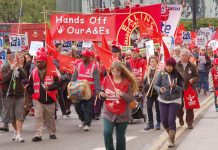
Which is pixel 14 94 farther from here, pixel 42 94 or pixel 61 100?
pixel 61 100


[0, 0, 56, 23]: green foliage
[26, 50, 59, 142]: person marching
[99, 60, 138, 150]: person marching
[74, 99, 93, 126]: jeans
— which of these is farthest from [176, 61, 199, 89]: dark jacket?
[0, 0, 56, 23]: green foliage

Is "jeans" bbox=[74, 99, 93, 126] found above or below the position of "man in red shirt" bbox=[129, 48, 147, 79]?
below

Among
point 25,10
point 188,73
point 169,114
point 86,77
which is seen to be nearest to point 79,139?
point 86,77

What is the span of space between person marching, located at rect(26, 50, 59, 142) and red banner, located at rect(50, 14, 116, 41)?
3.69 meters

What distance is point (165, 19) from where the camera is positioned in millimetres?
22094

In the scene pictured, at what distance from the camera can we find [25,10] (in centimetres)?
5634

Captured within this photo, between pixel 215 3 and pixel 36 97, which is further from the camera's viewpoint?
pixel 215 3

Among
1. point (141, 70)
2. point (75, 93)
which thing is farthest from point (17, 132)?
point (141, 70)

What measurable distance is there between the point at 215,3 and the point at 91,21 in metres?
71.2

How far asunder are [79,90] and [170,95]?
3.13 metres

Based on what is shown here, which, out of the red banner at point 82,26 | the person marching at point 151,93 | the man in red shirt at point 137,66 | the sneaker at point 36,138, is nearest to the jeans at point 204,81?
the man in red shirt at point 137,66

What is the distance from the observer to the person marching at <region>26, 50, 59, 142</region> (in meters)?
12.7

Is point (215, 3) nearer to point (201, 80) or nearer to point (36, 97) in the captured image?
point (201, 80)

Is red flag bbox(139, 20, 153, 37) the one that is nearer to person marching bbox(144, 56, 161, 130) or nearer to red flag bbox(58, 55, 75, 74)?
red flag bbox(58, 55, 75, 74)
